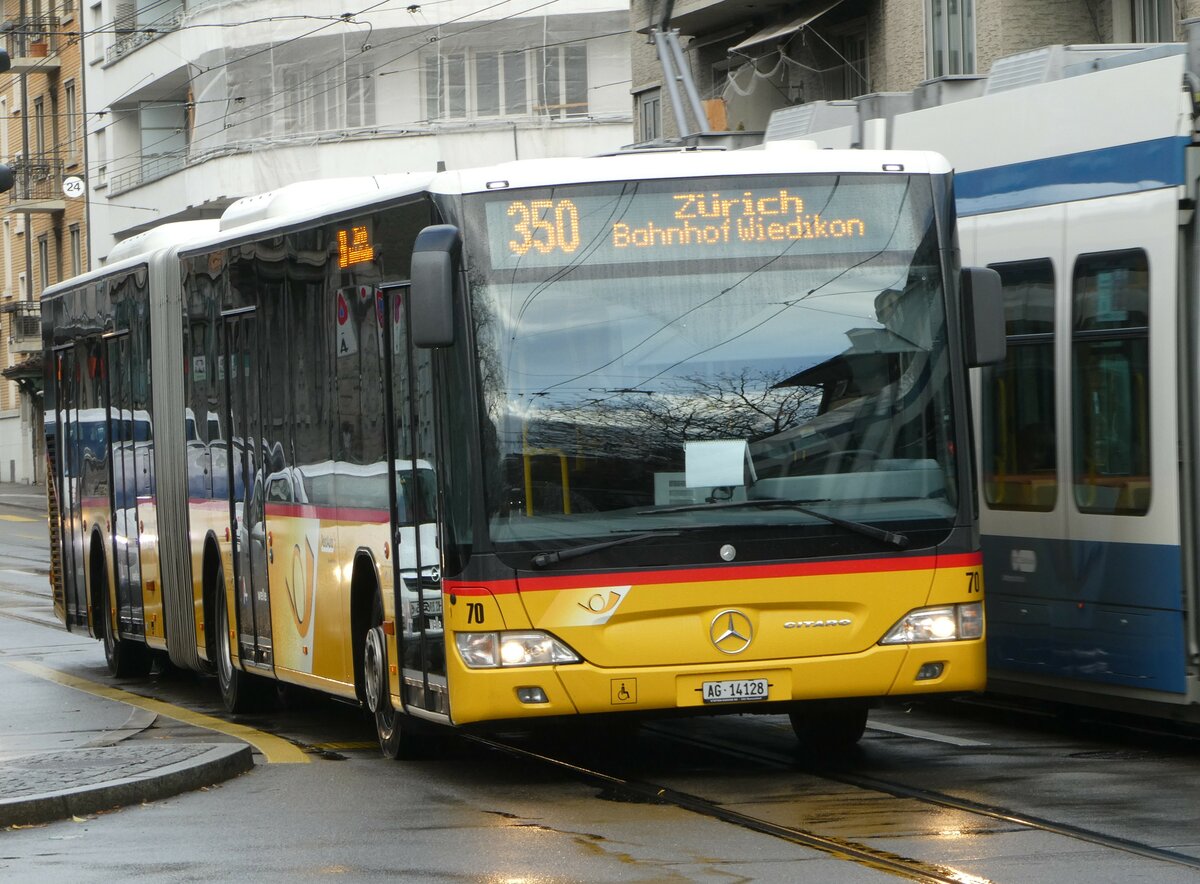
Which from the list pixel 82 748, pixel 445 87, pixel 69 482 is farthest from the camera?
pixel 445 87

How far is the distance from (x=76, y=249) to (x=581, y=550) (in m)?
55.7

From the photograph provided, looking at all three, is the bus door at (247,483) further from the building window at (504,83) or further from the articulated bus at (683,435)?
the building window at (504,83)

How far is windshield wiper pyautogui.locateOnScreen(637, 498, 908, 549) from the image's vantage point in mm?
10094

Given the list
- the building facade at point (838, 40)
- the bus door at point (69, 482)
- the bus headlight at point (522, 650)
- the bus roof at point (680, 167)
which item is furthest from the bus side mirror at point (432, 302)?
the building facade at point (838, 40)

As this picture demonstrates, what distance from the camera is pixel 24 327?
65.6 meters

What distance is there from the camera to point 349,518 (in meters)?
11.9

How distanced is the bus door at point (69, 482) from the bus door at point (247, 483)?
4.88 m

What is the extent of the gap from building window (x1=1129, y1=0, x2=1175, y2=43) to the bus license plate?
1377 cm

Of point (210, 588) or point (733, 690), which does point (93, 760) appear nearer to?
point (733, 690)

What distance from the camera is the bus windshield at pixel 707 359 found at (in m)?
10.0

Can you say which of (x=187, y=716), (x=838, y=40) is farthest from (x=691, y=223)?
(x=838, y=40)

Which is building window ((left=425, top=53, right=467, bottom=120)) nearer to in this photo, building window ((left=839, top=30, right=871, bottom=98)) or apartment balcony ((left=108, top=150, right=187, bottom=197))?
apartment balcony ((left=108, top=150, right=187, bottom=197))

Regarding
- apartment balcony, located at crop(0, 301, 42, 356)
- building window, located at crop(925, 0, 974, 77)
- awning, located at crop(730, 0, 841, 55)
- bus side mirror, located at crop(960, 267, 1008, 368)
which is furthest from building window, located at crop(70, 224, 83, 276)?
bus side mirror, located at crop(960, 267, 1008, 368)

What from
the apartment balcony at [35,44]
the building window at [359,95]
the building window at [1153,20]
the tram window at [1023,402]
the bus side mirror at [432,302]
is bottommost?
the tram window at [1023,402]
